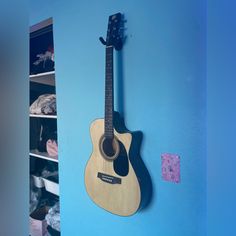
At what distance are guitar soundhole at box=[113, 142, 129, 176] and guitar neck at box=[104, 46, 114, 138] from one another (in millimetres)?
94

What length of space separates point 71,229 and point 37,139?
0.85 metres

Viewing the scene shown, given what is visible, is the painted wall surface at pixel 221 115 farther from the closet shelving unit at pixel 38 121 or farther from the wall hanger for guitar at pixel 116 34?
the closet shelving unit at pixel 38 121

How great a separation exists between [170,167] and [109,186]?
35 cm

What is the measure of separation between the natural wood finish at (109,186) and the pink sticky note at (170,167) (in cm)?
14

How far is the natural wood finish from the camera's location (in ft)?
3.70

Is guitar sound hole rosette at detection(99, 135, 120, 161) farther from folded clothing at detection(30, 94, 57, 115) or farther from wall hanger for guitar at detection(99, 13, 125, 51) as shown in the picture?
folded clothing at detection(30, 94, 57, 115)

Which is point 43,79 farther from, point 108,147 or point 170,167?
point 170,167

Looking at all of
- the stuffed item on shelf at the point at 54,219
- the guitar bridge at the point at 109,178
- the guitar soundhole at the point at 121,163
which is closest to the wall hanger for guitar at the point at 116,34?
the guitar soundhole at the point at 121,163

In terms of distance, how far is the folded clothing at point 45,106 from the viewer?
182cm

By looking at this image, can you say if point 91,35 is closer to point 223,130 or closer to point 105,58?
point 105,58

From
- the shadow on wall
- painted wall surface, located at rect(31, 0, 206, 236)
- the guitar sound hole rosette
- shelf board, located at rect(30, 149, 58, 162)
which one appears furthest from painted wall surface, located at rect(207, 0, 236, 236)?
shelf board, located at rect(30, 149, 58, 162)

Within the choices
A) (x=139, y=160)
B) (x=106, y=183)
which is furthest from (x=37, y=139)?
(x=139, y=160)

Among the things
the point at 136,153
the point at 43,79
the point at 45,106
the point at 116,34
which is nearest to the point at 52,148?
the point at 45,106

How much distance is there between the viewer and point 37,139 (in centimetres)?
211
